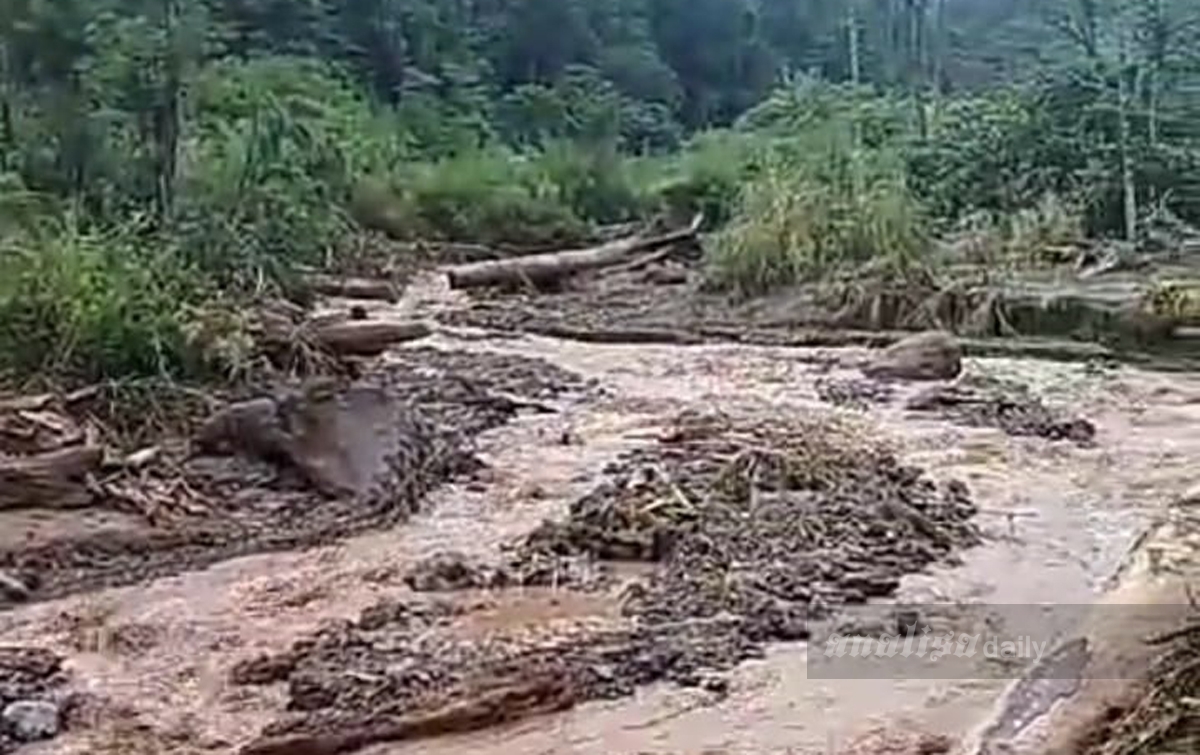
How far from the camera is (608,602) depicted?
7.04m

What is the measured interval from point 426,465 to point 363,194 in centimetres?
1100

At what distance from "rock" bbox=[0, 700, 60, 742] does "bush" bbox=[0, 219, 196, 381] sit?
3351 millimetres

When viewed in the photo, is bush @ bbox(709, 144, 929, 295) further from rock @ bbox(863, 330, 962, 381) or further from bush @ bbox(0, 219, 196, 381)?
bush @ bbox(0, 219, 196, 381)

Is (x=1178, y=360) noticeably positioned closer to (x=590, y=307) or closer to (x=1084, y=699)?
(x=590, y=307)

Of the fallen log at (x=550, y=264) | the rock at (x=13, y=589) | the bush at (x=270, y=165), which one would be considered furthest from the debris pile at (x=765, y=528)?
the fallen log at (x=550, y=264)

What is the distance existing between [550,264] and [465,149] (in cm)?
564

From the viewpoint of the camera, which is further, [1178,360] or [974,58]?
[974,58]

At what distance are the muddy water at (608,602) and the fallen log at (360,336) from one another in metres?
0.78

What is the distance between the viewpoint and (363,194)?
2002cm

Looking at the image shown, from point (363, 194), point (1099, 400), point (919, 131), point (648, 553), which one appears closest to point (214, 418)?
point (648, 553)

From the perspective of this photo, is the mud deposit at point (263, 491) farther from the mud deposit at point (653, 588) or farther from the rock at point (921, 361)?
the rock at point (921, 361)

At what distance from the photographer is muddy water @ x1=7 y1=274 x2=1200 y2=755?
5746 mm

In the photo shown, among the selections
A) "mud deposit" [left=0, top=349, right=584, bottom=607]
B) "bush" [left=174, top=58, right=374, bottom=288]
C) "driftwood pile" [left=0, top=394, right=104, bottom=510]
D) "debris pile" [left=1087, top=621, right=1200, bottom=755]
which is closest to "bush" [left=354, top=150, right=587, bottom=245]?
"bush" [left=174, top=58, right=374, bottom=288]

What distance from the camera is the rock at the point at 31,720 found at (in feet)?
18.8
